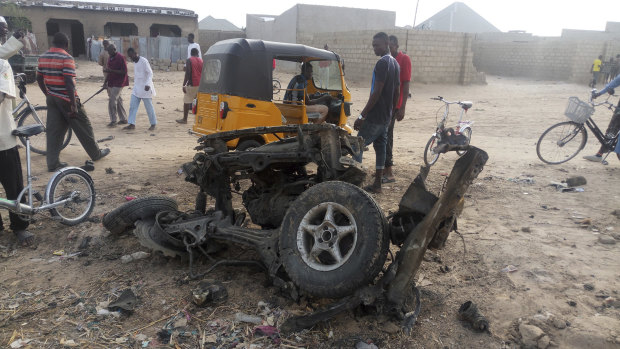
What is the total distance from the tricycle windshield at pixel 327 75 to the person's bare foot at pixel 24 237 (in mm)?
5011

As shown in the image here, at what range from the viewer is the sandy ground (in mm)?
2729

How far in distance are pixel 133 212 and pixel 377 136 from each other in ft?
10.6

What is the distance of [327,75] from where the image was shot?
7418mm

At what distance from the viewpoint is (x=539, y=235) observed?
436cm

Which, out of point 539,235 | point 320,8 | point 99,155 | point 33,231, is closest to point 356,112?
point 99,155

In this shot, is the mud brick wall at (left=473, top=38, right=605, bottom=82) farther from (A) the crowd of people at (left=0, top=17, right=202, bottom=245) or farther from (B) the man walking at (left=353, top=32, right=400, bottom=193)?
(B) the man walking at (left=353, top=32, right=400, bottom=193)

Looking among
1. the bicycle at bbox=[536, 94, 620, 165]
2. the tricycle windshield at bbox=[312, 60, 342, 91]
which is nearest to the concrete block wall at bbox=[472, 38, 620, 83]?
the bicycle at bbox=[536, 94, 620, 165]

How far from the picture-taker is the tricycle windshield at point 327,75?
729cm

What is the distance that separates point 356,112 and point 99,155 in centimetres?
894

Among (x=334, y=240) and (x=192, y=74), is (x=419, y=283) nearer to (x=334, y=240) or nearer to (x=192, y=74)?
(x=334, y=240)

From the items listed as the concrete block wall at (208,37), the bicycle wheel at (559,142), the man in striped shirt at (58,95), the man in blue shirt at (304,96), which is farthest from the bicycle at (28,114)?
the concrete block wall at (208,37)

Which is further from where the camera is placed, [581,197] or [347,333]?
[581,197]

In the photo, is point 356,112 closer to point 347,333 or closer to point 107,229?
point 107,229

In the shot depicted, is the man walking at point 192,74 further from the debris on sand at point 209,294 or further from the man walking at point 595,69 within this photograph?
the man walking at point 595,69
